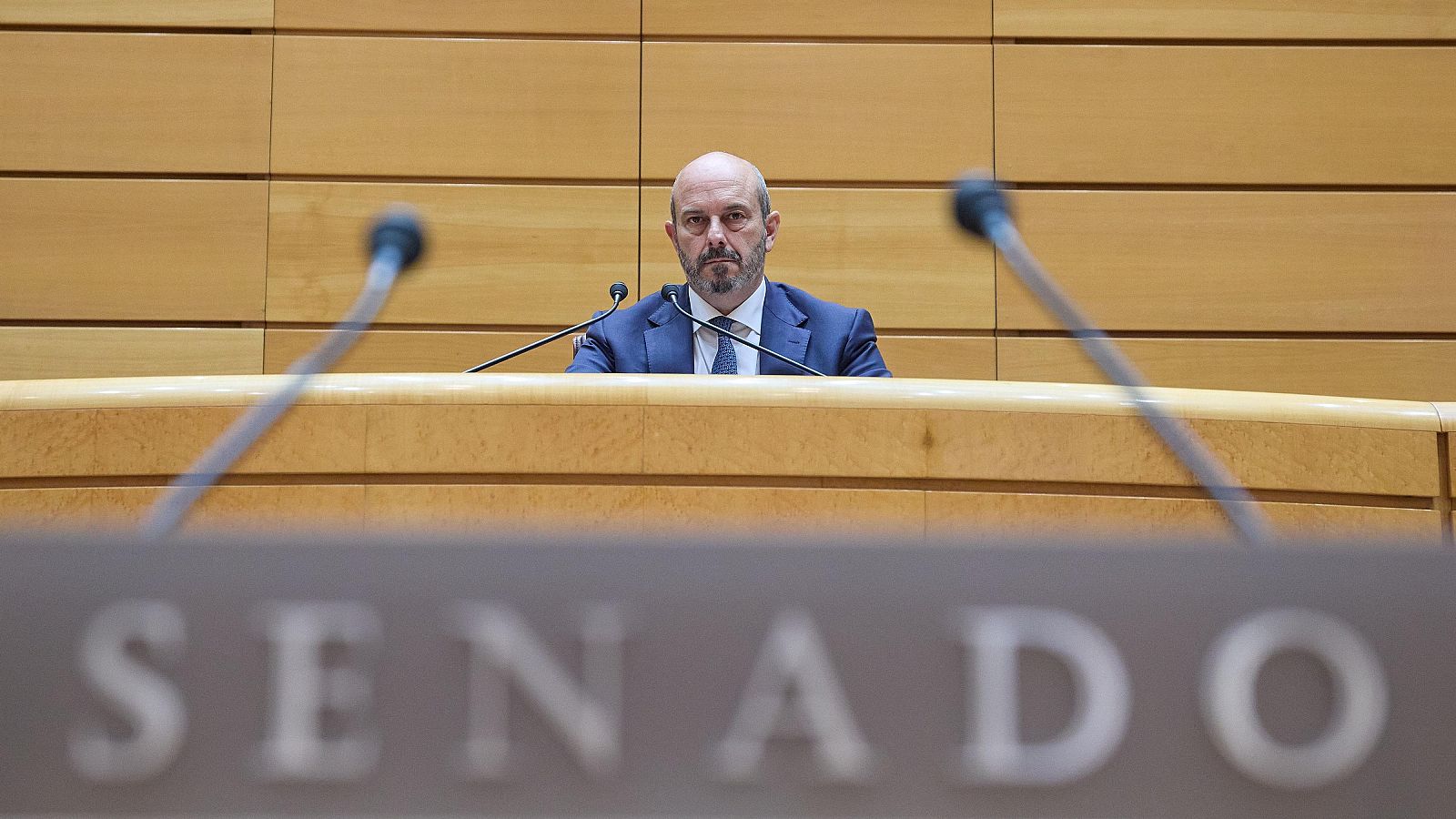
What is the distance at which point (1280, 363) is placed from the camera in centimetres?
306

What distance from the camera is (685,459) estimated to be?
1.21 m

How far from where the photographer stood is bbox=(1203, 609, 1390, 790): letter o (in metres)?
0.44

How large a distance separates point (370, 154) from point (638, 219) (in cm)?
68

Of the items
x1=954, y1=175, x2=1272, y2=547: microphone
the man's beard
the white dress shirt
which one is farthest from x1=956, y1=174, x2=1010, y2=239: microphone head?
the man's beard

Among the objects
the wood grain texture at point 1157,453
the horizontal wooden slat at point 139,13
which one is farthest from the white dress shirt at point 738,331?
the horizontal wooden slat at point 139,13

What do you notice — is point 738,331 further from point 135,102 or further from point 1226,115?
point 135,102

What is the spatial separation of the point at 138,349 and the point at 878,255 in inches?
71.8

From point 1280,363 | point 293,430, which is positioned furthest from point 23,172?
point 1280,363

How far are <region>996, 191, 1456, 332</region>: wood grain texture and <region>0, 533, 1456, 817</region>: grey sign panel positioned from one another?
2.69 m

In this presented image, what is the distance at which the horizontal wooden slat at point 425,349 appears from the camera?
9.93ft

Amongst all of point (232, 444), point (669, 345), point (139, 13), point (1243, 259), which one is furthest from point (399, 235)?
point (1243, 259)

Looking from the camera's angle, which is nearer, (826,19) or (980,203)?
(980,203)

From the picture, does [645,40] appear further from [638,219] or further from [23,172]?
[23,172]

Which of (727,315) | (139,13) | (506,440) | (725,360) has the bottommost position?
(506,440)
